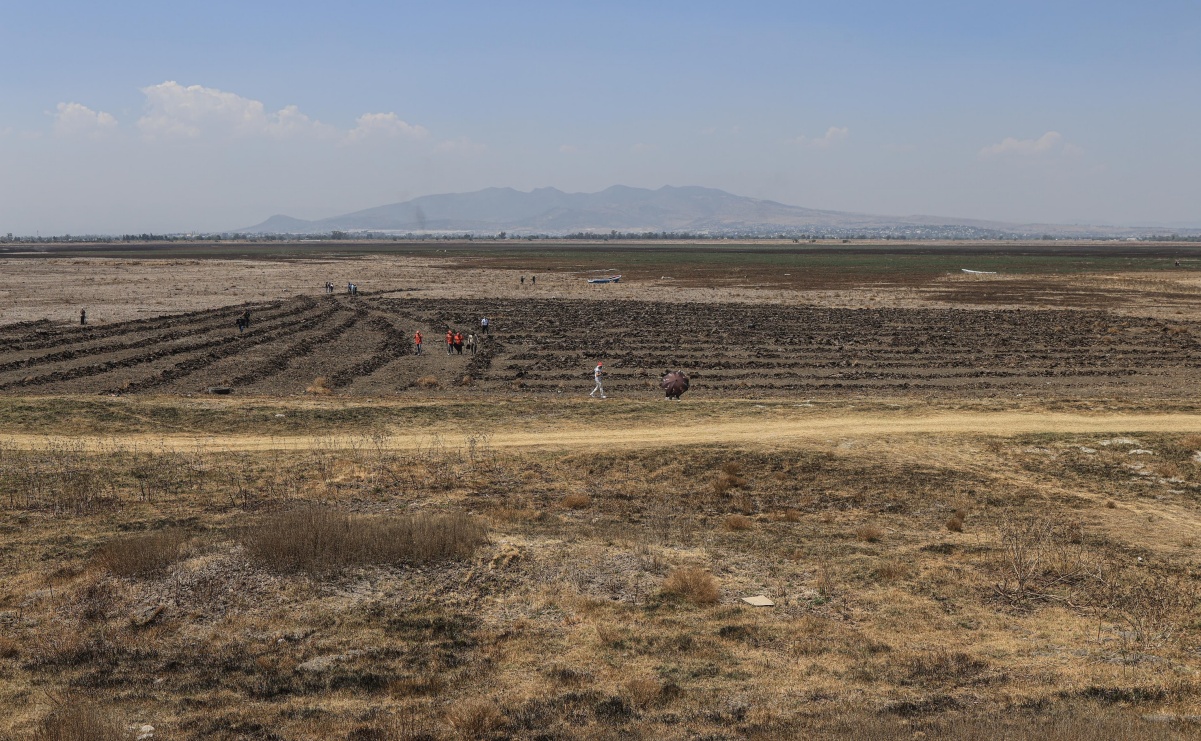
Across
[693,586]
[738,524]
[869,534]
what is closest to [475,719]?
[693,586]

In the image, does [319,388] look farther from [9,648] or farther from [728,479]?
[9,648]

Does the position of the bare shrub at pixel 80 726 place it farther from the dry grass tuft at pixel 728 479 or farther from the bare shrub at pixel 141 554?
the dry grass tuft at pixel 728 479

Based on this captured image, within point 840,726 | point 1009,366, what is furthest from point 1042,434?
point 1009,366

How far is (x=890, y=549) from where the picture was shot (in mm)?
16234

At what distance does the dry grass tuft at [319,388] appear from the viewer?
34375mm

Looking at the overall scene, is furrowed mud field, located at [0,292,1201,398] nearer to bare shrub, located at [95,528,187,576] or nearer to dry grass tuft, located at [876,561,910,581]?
dry grass tuft, located at [876,561,910,581]

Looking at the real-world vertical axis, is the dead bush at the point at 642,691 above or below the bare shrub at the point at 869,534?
below

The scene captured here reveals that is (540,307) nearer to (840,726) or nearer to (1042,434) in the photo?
(1042,434)

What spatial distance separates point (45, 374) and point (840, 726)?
1545 inches

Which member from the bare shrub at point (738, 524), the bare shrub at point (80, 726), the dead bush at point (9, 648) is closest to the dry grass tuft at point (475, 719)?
the bare shrub at point (80, 726)

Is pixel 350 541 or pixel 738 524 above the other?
pixel 350 541

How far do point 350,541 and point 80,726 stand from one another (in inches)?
221

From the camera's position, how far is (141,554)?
14188 mm

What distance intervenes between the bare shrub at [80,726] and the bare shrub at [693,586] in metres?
7.65
